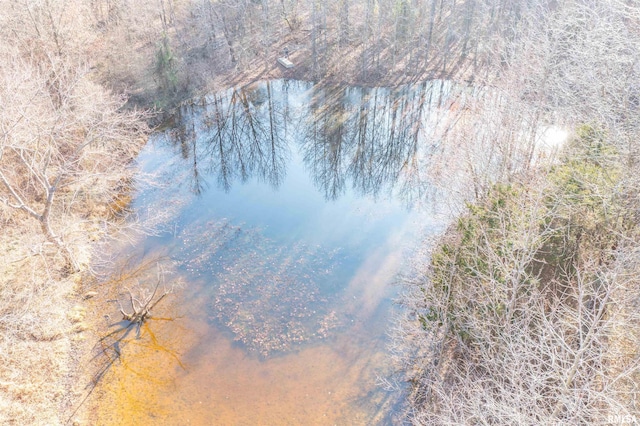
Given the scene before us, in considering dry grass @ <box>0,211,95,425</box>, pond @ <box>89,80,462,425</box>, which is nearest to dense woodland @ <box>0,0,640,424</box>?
dry grass @ <box>0,211,95,425</box>

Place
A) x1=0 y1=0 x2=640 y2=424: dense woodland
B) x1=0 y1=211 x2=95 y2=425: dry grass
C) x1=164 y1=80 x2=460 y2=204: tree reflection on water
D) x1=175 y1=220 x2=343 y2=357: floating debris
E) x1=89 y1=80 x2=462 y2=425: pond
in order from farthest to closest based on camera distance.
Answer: x1=164 y1=80 x2=460 y2=204: tree reflection on water < x1=175 y1=220 x2=343 y2=357: floating debris < x1=89 y1=80 x2=462 y2=425: pond < x1=0 y1=211 x2=95 y2=425: dry grass < x1=0 y1=0 x2=640 y2=424: dense woodland

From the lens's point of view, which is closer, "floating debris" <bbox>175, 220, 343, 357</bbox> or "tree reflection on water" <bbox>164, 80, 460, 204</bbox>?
"floating debris" <bbox>175, 220, 343, 357</bbox>

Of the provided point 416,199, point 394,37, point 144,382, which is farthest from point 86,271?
point 394,37

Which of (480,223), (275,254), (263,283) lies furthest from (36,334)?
(480,223)

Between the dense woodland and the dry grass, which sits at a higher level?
the dense woodland

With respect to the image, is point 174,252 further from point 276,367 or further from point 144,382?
point 276,367

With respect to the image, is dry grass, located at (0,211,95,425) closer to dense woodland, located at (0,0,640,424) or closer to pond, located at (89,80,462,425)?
dense woodland, located at (0,0,640,424)
